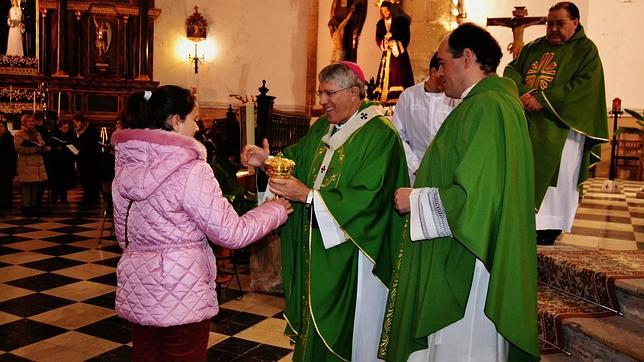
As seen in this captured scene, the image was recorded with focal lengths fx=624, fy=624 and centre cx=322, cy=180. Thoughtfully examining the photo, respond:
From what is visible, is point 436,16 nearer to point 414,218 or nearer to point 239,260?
point 239,260

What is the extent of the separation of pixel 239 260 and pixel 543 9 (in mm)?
5360

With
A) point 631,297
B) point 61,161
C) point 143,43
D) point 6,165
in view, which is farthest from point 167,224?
point 143,43

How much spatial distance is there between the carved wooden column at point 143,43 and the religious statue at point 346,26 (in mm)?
4561

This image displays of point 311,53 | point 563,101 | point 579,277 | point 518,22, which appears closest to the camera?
point 579,277

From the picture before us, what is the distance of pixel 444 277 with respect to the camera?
7.72ft

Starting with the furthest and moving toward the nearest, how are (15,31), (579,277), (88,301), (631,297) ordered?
1. (15,31)
2. (88,301)
3. (579,277)
4. (631,297)

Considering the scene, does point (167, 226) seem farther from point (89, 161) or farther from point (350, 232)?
point (89, 161)

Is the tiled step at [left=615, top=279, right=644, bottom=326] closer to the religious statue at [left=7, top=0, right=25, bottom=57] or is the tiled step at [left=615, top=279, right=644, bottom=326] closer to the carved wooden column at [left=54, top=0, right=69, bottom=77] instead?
the carved wooden column at [left=54, top=0, right=69, bottom=77]

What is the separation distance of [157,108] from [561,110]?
9.87 feet

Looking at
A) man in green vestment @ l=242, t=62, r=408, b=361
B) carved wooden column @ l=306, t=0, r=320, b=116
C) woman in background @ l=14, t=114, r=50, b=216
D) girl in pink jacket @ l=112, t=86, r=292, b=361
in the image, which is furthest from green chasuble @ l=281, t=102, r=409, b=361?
carved wooden column @ l=306, t=0, r=320, b=116

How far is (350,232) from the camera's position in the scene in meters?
2.82

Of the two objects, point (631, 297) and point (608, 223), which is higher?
point (631, 297)

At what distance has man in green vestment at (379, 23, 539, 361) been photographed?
222 cm

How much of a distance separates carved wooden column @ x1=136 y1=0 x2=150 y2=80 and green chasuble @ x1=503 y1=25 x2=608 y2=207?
11819 mm
